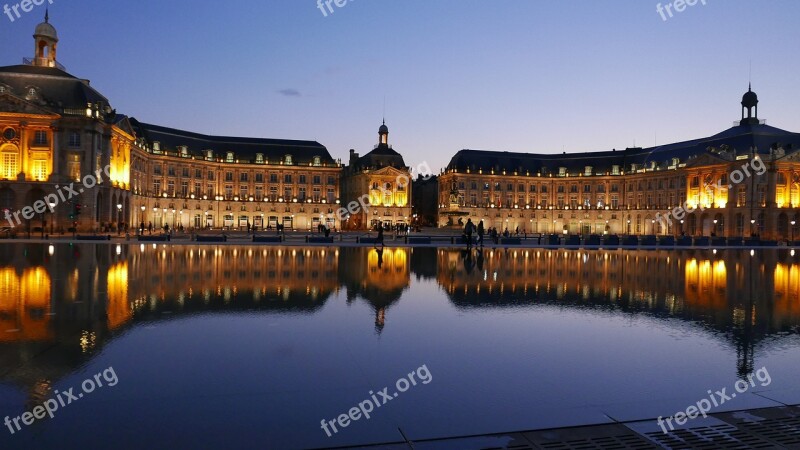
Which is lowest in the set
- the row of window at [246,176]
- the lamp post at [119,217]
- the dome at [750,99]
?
the lamp post at [119,217]

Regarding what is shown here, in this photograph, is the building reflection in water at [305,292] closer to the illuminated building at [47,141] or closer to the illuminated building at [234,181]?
the illuminated building at [47,141]

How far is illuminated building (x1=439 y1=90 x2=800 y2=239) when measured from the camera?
9050 centimetres

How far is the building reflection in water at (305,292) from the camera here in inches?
434

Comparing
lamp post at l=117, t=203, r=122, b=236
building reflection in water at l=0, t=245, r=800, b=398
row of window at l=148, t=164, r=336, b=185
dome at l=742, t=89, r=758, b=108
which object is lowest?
building reflection in water at l=0, t=245, r=800, b=398

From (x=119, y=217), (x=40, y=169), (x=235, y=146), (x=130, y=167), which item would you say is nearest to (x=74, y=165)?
(x=40, y=169)

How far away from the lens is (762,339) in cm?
1150

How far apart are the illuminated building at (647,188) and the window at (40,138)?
5264cm

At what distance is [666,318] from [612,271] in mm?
13971

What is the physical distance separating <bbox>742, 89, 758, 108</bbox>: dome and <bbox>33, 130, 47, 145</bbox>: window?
11002 cm

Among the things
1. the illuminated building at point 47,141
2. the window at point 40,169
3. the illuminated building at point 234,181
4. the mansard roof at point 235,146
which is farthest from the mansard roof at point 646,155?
the window at point 40,169

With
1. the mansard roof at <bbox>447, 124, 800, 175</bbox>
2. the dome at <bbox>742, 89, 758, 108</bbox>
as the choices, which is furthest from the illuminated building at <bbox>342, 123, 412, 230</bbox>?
the dome at <bbox>742, 89, 758, 108</bbox>

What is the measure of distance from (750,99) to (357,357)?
376 feet

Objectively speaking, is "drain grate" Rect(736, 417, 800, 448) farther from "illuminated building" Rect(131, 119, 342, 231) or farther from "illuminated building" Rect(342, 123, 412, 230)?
"illuminated building" Rect(342, 123, 412, 230)

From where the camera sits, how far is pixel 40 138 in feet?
222
